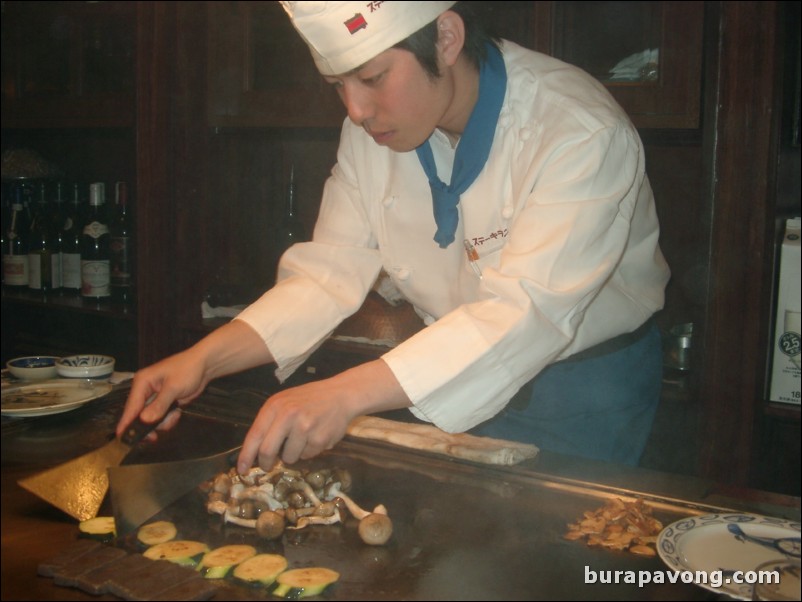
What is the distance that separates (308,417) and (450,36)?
2.10 ft

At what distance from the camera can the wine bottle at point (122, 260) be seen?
2.70 metres

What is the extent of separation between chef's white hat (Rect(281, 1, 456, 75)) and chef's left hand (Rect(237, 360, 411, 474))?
48cm

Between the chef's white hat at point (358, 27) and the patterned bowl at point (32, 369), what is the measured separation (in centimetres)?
83

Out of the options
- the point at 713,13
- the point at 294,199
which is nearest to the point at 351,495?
the point at 713,13

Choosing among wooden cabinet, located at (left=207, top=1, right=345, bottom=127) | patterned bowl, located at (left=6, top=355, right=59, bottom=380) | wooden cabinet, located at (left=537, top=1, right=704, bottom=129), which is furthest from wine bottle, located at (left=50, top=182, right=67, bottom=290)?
wooden cabinet, located at (left=537, top=1, right=704, bottom=129)

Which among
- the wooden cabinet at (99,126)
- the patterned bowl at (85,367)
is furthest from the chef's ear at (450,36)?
the wooden cabinet at (99,126)

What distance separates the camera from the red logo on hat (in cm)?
118

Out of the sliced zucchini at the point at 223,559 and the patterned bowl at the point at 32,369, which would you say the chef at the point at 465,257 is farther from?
the patterned bowl at the point at 32,369

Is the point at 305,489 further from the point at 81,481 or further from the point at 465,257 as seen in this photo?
the point at 465,257

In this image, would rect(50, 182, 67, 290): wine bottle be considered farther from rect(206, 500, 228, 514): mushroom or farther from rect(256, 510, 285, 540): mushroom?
rect(256, 510, 285, 540): mushroom

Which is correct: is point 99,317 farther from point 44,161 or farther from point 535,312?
point 535,312

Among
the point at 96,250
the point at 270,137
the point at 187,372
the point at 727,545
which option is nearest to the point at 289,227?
the point at 270,137

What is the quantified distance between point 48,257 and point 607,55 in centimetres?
204

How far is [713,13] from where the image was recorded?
5.54 feet
